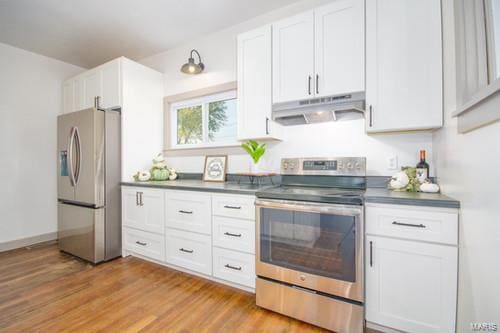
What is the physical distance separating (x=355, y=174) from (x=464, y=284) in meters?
Answer: 0.91

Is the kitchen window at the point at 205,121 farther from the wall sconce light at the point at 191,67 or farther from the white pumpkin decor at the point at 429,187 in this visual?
the white pumpkin decor at the point at 429,187

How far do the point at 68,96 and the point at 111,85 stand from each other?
3.70 feet

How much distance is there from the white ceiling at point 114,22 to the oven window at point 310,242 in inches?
83.9

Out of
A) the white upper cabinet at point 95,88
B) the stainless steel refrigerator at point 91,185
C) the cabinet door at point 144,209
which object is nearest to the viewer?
the cabinet door at point 144,209

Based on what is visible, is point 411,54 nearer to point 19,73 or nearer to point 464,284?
point 464,284

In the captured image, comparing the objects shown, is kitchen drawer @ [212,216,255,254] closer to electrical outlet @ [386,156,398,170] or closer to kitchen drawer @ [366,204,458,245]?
kitchen drawer @ [366,204,458,245]

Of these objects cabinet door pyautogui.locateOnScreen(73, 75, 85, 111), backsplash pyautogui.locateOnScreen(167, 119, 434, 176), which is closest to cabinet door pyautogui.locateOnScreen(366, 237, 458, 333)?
backsplash pyautogui.locateOnScreen(167, 119, 434, 176)

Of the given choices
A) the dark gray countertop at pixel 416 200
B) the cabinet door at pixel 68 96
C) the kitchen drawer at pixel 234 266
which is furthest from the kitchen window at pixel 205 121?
the dark gray countertop at pixel 416 200

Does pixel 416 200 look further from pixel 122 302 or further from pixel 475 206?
pixel 122 302

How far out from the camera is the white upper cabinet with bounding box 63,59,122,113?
8.91ft

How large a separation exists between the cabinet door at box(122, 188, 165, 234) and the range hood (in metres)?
1.47

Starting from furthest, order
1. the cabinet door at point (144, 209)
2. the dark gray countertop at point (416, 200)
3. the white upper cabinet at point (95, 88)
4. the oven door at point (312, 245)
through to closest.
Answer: the white upper cabinet at point (95, 88)
the cabinet door at point (144, 209)
the oven door at point (312, 245)
the dark gray countertop at point (416, 200)

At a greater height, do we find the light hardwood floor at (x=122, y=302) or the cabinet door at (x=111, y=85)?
the cabinet door at (x=111, y=85)

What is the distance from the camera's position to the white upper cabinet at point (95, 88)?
8.91ft
